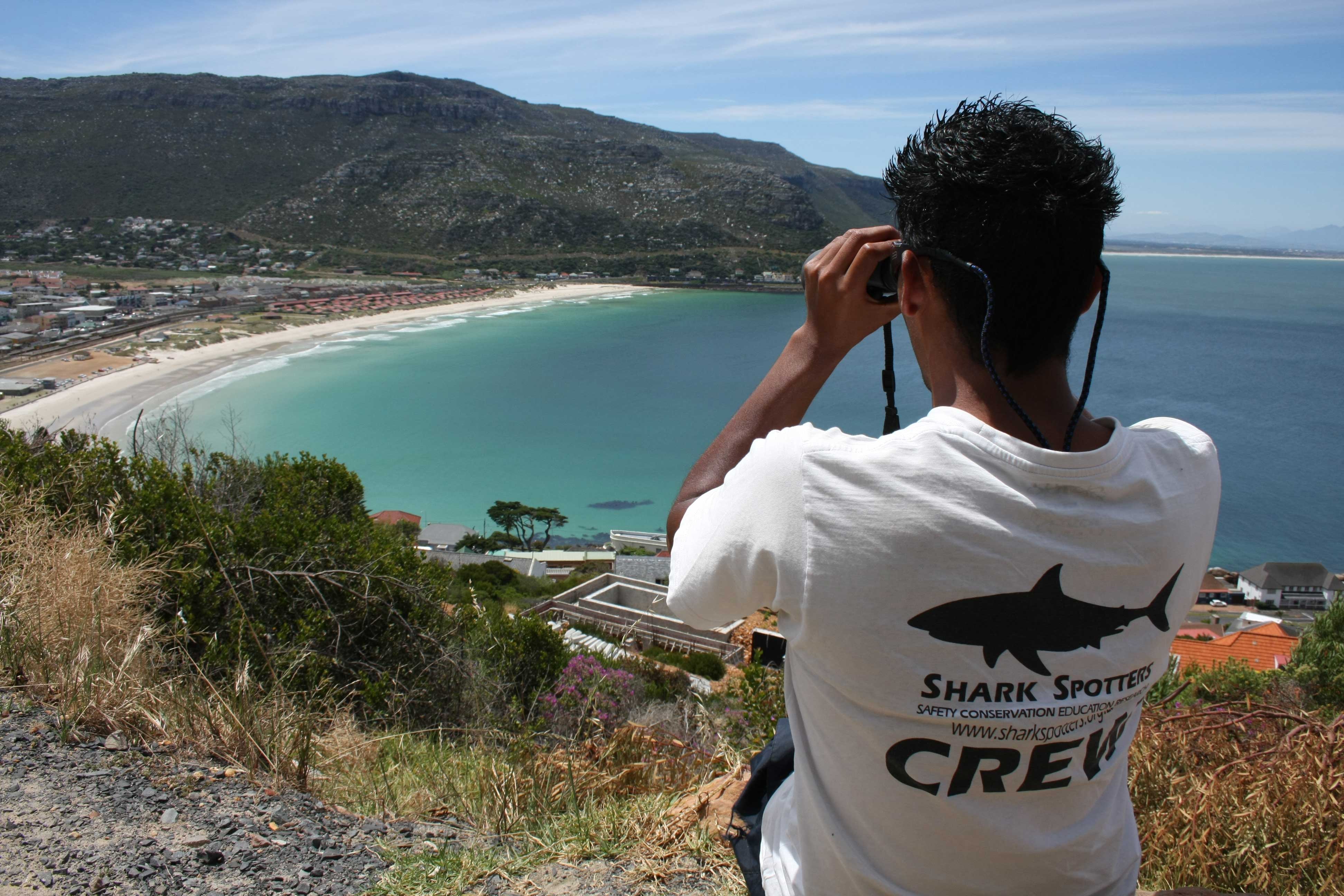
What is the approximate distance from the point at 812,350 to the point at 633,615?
12450 millimetres

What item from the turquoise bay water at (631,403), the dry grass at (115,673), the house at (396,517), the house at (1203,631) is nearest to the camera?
the dry grass at (115,673)

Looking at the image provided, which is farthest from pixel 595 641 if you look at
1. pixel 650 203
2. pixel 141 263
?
pixel 650 203

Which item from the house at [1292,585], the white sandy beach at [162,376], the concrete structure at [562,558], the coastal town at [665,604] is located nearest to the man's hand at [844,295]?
the coastal town at [665,604]

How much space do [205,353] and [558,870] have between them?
40.6 m

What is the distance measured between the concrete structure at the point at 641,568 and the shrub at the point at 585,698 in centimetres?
966

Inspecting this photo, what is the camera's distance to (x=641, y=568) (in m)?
17.3

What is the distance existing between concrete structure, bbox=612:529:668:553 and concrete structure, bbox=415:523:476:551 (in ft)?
12.0

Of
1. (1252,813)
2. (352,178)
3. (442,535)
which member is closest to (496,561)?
(442,535)

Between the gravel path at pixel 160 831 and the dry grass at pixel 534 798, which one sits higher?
the gravel path at pixel 160 831

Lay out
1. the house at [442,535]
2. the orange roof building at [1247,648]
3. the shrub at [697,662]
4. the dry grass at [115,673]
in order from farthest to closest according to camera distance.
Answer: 1. the house at [442,535]
2. the orange roof building at [1247,648]
3. the shrub at [697,662]
4. the dry grass at [115,673]

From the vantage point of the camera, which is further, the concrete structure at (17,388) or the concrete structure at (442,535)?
the concrete structure at (17,388)

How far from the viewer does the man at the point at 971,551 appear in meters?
0.68

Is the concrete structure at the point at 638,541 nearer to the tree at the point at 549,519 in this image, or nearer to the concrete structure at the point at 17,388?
the tree at the point at 549,519

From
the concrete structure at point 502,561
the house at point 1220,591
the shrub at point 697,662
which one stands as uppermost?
the shrub at point 697,662
